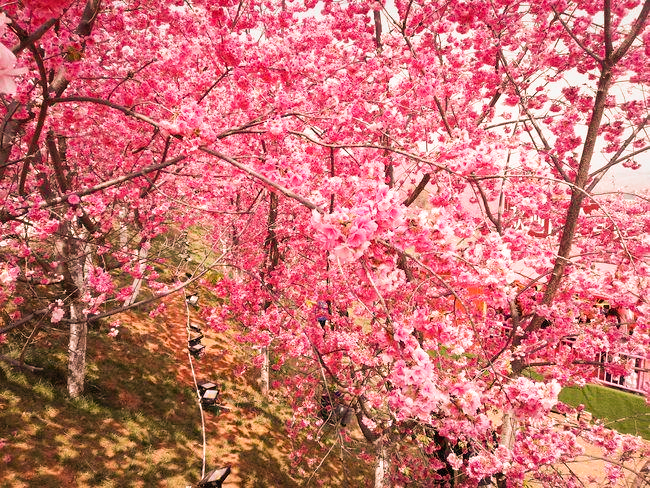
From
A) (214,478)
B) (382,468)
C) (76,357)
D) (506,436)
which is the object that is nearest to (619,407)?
(506,436)

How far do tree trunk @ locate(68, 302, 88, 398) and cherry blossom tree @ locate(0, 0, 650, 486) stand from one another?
0.18 ft

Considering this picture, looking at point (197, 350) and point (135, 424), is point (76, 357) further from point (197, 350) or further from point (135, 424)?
point (197, 350)

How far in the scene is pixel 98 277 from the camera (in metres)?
6.00

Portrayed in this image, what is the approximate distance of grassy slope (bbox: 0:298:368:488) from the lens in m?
4.94

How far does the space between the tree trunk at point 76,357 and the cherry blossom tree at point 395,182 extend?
0.05m

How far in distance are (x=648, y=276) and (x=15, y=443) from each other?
7648mm

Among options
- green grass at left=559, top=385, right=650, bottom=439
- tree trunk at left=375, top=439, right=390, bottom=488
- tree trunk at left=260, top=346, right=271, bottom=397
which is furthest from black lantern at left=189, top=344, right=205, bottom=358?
green grass at left=559, top=385, right=650, bottom=439

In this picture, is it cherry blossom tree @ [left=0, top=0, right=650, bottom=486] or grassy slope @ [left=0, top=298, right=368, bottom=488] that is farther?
grassy slope @ [left=0, top=298, right=368, bottom=488]

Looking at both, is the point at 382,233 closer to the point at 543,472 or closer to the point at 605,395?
the point at 543,472

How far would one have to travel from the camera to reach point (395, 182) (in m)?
5.72

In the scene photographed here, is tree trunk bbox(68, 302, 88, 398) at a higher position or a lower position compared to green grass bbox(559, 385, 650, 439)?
higher

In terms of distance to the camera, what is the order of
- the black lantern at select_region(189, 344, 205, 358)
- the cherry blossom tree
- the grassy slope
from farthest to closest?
the black lantern at select_region(189, 344, 205, 358) < the grassy slope < the cherry blossom tree

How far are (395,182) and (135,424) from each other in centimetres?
571

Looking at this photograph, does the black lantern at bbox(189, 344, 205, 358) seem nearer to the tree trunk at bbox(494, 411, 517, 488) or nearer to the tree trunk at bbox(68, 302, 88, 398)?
the tree trunk at bbox(68, 302, 88, 398)
